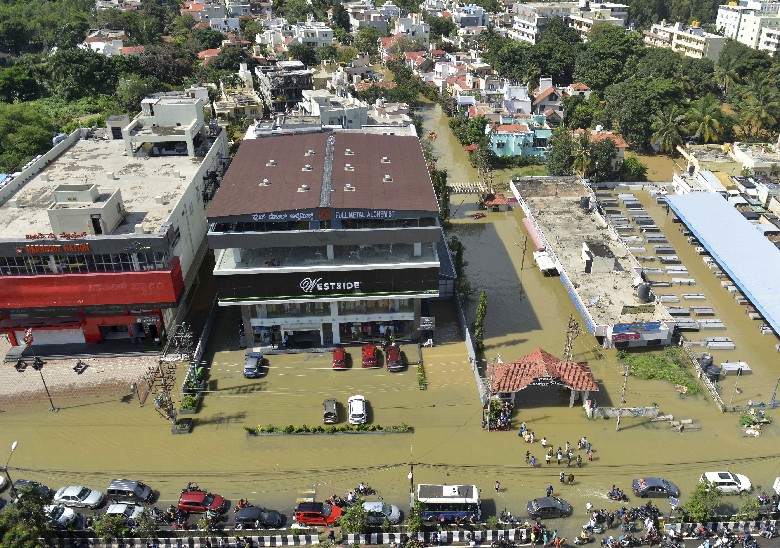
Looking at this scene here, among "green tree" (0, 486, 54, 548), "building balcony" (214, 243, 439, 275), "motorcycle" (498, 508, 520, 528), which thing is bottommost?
"motorcycle" (498, 508, 520, 528)

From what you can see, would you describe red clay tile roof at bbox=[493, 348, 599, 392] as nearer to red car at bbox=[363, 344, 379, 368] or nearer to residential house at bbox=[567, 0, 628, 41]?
red car at bbox=[363, 344, 379, 368]

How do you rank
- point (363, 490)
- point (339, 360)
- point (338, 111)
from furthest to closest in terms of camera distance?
point (338, 111), point (339, 360), point (363, 490)

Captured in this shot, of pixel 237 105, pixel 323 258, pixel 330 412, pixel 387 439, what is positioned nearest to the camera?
pixel 387 439

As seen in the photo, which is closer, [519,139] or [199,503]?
[199,503]

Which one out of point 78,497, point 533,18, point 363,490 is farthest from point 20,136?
point 533,18

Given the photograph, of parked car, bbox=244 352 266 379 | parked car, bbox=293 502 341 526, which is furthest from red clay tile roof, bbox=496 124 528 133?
parked car, bbox=293 502 341 526

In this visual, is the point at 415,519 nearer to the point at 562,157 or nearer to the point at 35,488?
the point at 35,488
